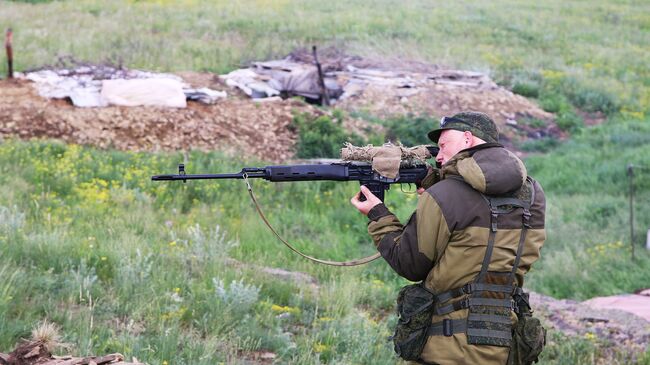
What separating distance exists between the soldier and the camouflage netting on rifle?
34 centimetres

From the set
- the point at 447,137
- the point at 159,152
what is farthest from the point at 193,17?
the point at 447,137

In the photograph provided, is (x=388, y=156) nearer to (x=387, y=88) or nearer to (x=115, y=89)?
(x=115, y=89)

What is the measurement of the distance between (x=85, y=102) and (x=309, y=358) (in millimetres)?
10029

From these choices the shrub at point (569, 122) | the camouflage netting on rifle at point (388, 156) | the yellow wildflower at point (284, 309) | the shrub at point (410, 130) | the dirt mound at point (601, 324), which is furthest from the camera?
the shrub at point (569, 122)

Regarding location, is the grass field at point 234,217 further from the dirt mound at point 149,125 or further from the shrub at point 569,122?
the dirt mound at point 149,125

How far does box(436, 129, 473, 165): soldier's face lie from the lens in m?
3.91

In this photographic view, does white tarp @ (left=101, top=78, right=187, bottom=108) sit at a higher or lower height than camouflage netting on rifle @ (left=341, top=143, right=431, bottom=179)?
lower

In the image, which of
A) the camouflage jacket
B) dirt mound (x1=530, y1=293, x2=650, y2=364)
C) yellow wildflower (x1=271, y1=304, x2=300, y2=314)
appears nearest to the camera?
the camouflage jacket

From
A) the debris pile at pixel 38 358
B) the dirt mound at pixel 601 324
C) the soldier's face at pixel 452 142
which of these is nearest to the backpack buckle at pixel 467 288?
the soldier's face at pixel 452 142

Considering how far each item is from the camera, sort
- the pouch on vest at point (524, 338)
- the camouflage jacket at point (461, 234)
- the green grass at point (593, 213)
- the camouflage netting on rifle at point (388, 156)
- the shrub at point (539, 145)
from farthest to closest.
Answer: the shrub at point (539, 145) < the green grass at point (593, 213) < the camouflage netting on rifle at point (388, 156) < the pouch on vest at point (524, 338) < the camouflage jacket at point (461, 234)

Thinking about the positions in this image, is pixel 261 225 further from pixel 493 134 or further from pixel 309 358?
pixel 493 134

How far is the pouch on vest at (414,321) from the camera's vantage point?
3.85 m

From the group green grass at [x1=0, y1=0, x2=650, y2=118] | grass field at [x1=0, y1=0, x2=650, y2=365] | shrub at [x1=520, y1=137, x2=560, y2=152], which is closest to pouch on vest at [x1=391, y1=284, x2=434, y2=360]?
grass field at [x1=0, y1=0, x2=650, y2=365]

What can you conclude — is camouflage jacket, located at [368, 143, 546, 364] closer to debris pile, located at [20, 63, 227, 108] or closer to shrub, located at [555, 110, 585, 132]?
debris pile, located at [20, 63, 227, 108]
